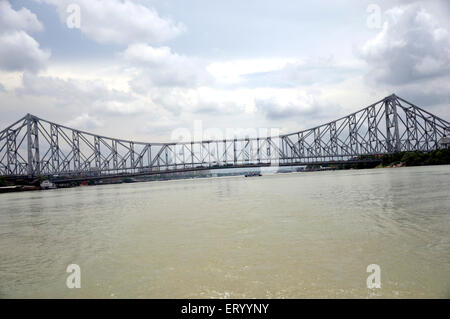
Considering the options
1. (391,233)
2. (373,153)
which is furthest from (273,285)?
(373,153)

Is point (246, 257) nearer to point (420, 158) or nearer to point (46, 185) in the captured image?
point (420, 158)

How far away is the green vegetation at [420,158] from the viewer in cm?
7762

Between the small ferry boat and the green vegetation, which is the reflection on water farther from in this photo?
the small ferry boat

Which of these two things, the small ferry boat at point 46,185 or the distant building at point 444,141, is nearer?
the small ferry boat at point 46,185

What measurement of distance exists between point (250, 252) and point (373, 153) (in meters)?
111

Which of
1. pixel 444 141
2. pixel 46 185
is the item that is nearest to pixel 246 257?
pixel 46 185

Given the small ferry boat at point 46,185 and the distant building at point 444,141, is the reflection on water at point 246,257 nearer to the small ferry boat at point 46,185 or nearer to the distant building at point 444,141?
the small ferry boat at point 46,185

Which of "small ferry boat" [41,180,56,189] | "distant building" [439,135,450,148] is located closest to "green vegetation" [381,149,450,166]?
"distant building" [439,135,450,148]

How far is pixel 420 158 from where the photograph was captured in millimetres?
82625

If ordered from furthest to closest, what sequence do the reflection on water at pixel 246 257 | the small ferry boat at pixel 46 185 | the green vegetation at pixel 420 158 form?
the small ferry boat at pixel 46 185 → the green vegetation at pixel 420 158 → the reflection on water at pixel 246 257

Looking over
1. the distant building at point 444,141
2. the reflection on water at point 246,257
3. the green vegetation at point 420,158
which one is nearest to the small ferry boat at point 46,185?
the reflection on water at point 246,257
